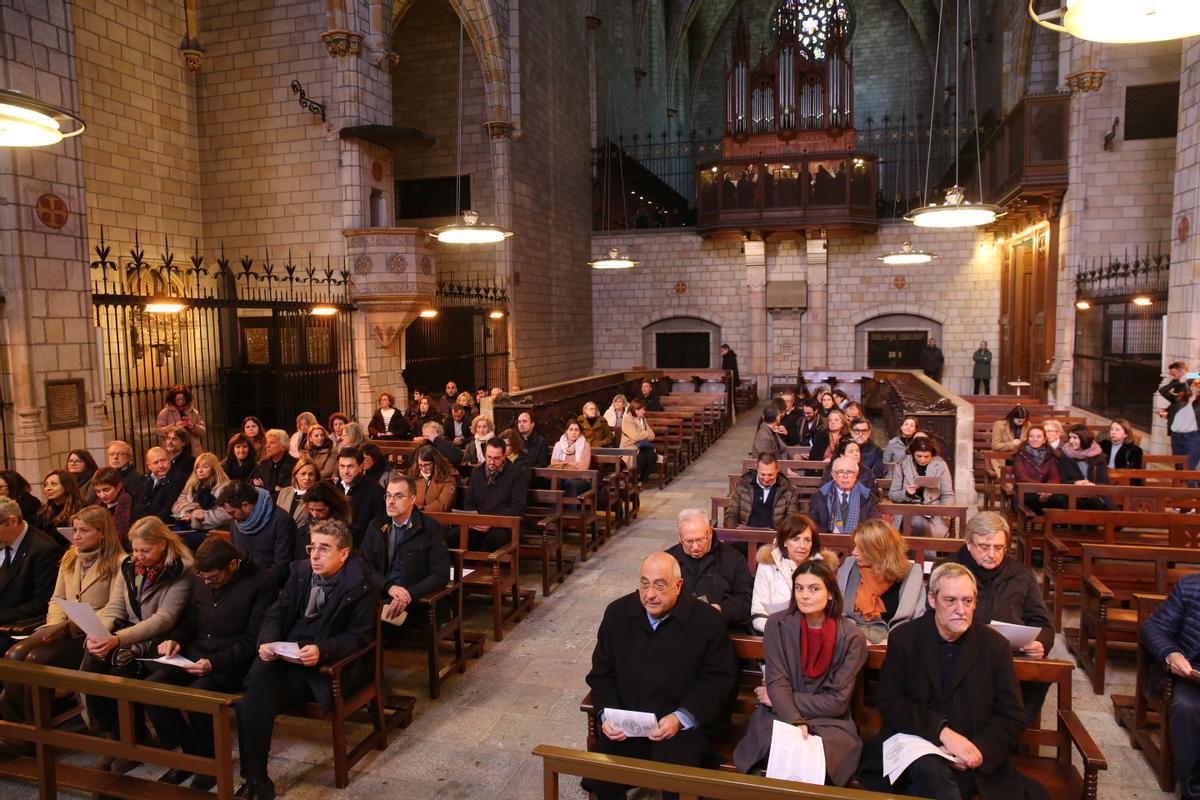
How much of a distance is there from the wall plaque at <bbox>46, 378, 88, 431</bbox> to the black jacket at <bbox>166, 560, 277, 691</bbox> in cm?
439

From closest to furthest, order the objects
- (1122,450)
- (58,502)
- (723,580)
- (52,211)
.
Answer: (723,580)
(58,502)
(1122,450)
(52,211)

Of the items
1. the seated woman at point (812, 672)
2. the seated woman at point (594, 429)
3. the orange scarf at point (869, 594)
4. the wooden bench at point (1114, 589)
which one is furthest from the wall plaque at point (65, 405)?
the wooden bench at point (1114, 589)

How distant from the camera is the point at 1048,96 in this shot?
1188 centimetres

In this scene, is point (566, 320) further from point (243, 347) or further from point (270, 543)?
point (270, 543)

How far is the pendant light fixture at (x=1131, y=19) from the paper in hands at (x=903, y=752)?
286 centimetres

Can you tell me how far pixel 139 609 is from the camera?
358 cm

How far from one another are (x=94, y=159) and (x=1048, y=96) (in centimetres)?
1435

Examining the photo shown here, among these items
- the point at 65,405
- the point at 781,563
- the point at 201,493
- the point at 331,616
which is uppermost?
the point at 65,405

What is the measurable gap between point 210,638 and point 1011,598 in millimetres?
3619

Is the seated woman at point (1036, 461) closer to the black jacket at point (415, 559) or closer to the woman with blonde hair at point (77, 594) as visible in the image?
the black jacket at point (415, 559)

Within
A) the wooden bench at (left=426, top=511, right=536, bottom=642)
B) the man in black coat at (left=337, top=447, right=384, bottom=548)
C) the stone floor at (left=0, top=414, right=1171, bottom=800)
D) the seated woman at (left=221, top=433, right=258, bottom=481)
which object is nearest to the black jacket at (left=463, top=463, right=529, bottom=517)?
the wooden bench at (left=426, top=511, right=536, bottom=642)

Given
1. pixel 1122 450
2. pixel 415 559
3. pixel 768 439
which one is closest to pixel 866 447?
pixel 768 439

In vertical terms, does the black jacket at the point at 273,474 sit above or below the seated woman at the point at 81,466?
below

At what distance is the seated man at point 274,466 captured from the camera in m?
6.15
